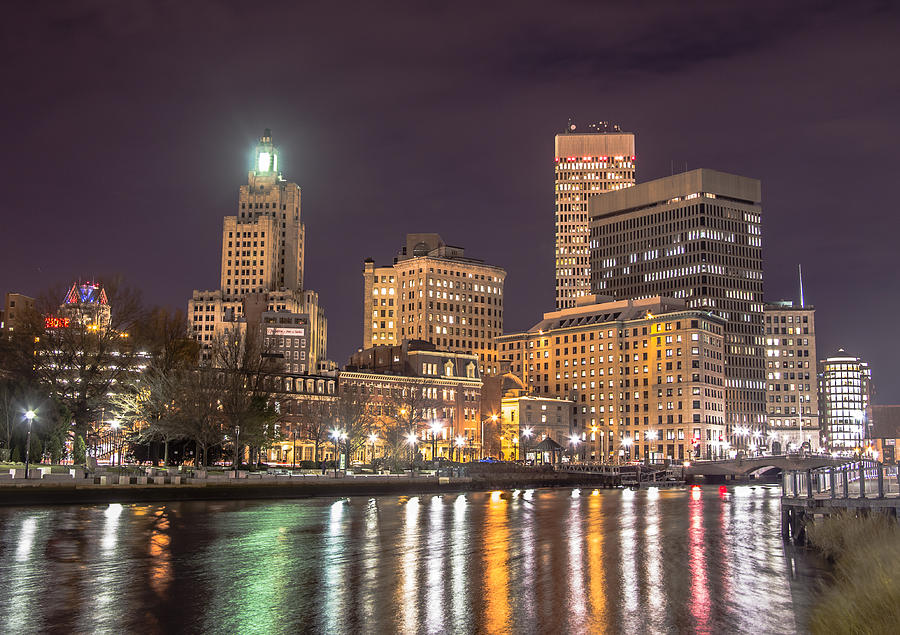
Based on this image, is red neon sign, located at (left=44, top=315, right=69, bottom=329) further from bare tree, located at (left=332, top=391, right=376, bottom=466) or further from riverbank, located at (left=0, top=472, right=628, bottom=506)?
bare tree, located at (left=332, top=391, right=376, bottom=466)

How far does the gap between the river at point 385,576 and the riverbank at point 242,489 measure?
4.37m

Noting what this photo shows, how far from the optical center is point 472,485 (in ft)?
385

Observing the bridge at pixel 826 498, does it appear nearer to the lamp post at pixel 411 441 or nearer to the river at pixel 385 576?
the river at pixel 385 576

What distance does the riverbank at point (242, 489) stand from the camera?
63469mm

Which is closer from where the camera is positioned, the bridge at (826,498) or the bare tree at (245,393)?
the bridge at (826,498)

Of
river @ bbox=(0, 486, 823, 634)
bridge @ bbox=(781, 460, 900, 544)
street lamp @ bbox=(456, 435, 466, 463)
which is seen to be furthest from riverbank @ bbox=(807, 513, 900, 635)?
street lamp @ bbox=(456, 435, 466, 463)

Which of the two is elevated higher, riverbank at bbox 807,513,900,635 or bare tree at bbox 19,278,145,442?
bare tree at bbox 19,278,145,442

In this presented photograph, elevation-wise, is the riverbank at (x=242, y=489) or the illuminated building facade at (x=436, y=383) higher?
the illuminated building facade at (x=436, y=383)

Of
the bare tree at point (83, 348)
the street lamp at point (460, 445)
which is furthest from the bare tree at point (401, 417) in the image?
the bare tree at point (83, 348)

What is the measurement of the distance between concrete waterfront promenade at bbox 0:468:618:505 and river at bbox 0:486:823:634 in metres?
5.56

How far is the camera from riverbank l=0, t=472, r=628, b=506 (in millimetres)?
63469

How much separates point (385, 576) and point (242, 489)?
166 feet

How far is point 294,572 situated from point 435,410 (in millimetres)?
140334

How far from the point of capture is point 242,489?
7994 cm
